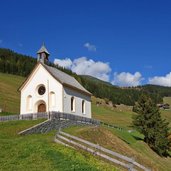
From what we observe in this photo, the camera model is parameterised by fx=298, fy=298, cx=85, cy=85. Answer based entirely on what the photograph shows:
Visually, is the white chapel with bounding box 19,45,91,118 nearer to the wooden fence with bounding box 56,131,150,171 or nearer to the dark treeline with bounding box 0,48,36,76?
the wooden fence with bounding box 56,131,150,171

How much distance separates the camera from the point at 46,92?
4441cm

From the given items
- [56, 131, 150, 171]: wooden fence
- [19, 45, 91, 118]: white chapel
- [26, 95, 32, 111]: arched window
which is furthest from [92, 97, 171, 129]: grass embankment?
[56, 131, 150, 171]: wooden fence

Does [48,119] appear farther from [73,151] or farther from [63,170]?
[63,170]

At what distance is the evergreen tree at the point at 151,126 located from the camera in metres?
46.7

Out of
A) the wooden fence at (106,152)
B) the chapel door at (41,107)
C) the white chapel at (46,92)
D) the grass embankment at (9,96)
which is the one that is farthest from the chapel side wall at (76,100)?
the grass embankment at (9,96)

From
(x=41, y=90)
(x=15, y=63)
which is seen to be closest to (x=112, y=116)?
(x=15, y=63)

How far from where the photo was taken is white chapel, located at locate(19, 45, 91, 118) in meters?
43.4

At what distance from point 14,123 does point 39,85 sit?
41.5ft

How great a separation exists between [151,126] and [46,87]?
1826 centimetres

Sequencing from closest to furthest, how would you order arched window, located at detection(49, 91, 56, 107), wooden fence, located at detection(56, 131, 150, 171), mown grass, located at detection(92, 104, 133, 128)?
wooden fence, located at detection(56, 131, 150, 171), arched window, located at detection(49, 91, 56, 107), mown grass, located at detection(92, 104, 133, 128)

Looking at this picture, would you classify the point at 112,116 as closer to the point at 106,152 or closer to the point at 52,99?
the point at 52,99

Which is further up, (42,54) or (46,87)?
(42,54)

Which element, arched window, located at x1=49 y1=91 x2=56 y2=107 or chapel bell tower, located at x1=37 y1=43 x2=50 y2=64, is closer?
arched window, located at x1=49 y1=91 x2=56 y2=107

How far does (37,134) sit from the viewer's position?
100ft
